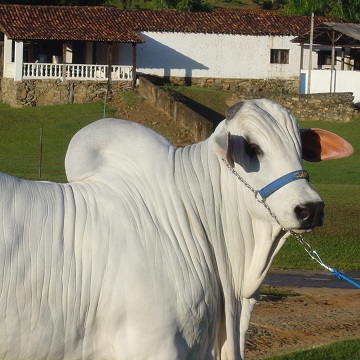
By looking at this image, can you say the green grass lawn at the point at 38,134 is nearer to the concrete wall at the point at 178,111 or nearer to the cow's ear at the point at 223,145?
the concrete wall at the point at 178,111

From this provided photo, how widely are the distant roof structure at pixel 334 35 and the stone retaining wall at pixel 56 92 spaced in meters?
10.6

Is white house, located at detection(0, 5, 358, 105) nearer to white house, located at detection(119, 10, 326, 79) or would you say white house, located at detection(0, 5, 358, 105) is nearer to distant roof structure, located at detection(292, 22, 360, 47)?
white house, located at detection(119, 10, 326, 79)

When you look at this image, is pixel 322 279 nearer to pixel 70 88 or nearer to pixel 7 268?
pixel 7 268

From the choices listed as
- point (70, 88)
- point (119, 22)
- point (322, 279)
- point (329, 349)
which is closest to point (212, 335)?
point (329, 349)

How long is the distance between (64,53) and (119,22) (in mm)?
4025

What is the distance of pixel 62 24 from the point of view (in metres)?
46.8

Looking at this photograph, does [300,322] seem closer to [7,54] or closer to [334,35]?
[7,54]

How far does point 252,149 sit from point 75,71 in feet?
140

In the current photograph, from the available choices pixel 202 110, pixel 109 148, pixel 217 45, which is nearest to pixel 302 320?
pixel 109 148

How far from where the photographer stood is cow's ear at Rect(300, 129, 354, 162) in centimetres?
426

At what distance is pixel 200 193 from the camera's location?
157 inches

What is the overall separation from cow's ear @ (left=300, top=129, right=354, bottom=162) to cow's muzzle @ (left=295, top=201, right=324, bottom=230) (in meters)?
0.58

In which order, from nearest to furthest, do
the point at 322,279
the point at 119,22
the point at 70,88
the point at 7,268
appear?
the point at 7,268
the point at 322,279
the point at 70,88
the point at 119,22

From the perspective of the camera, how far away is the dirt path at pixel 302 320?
8281 millimetres
